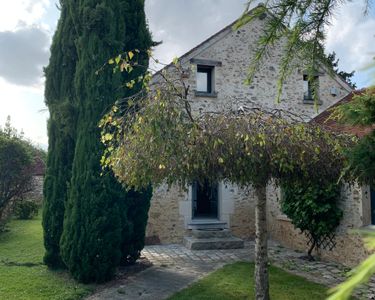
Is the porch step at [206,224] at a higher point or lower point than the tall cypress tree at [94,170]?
lower

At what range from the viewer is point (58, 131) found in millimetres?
8328

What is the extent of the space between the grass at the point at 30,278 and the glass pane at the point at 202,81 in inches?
286

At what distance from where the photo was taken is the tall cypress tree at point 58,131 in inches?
320

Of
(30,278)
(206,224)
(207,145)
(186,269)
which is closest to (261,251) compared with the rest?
(207,145)

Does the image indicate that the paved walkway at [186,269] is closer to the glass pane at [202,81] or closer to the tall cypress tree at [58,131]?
the tall cypress tree at [58,131]

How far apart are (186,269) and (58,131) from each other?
4437 millimetres

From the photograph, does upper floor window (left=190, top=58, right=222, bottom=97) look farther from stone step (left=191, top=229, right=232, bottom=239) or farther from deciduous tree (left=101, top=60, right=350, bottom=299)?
deciduous tree (left=101, top=60, right=350, bottom=299)

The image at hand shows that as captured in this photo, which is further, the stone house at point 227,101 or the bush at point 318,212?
the stone house at point 227,101

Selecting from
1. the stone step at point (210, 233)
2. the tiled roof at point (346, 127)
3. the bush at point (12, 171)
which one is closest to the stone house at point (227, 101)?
the stone step at point (210, 233)

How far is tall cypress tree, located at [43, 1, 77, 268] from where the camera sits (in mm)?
8133

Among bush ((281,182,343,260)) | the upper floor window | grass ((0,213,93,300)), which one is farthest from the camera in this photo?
the upper floor window

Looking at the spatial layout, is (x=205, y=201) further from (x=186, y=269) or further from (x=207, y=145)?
(x=207, y=145)

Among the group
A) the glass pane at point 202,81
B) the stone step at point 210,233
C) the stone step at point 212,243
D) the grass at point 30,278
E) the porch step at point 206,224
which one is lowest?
the grass at point 30,278

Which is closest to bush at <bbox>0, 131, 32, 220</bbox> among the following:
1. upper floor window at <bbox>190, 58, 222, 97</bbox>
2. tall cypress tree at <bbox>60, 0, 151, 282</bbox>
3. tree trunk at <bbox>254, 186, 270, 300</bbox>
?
tall cypress tree at <bbox>60, 0, 151, 282</bbox>
